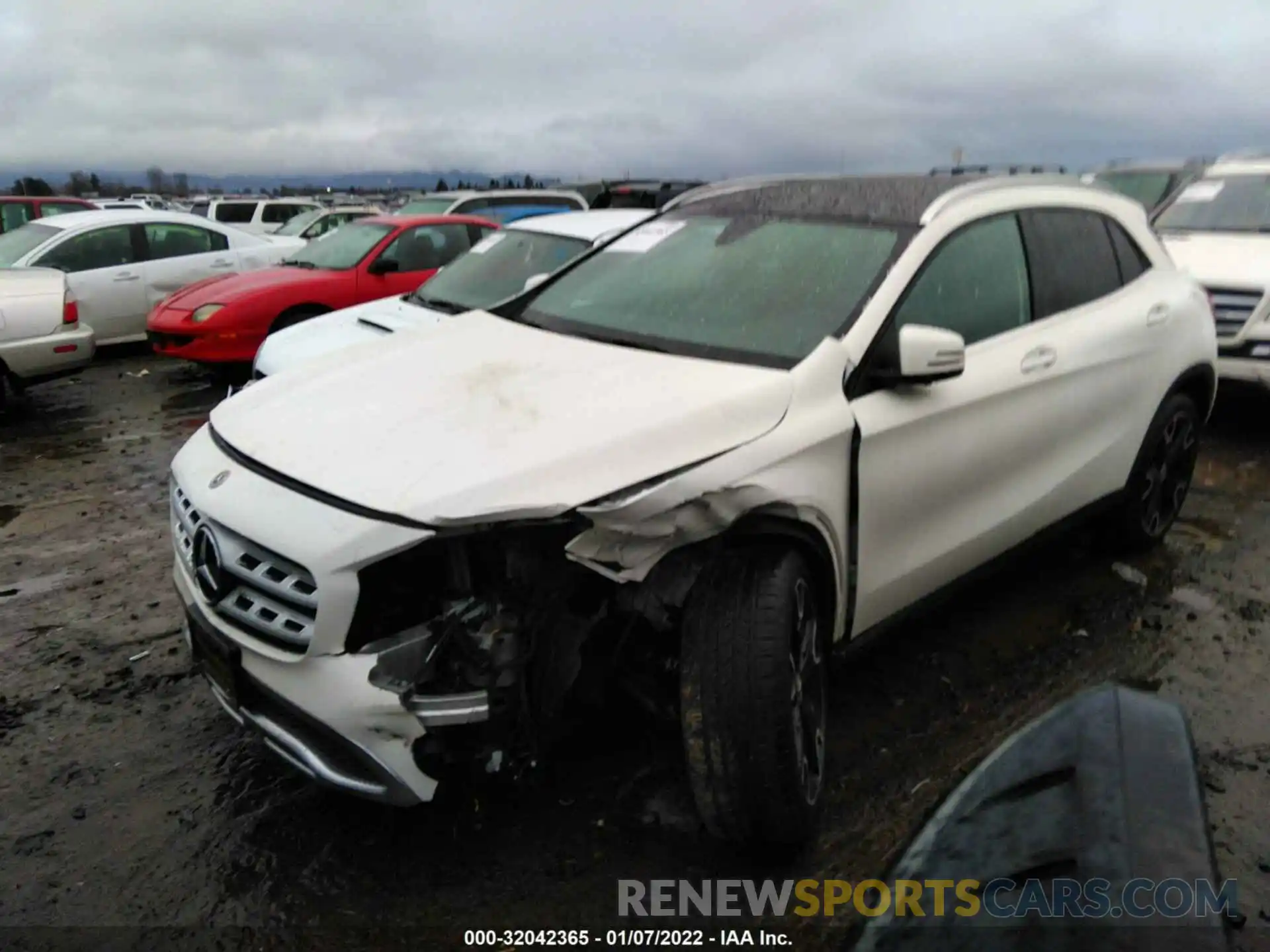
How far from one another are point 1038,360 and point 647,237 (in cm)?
159

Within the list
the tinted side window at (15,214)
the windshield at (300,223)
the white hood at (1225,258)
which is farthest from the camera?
the windshield at (300,223)

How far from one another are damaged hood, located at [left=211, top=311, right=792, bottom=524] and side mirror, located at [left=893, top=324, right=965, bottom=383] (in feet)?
1.26

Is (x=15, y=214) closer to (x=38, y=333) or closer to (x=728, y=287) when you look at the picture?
(x=38, y=333)

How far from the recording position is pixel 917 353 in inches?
107

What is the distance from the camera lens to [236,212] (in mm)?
19500

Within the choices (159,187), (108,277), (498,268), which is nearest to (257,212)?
(108,277)

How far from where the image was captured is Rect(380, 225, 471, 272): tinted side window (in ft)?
27.4

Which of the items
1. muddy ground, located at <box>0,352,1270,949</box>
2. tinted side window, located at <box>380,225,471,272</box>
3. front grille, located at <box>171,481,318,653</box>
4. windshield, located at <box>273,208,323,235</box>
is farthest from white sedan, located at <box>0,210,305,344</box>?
front grille, located at <box>171,481,318,653</box>

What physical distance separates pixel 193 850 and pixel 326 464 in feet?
3.95

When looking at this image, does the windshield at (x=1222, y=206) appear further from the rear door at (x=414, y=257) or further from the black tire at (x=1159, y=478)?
the rear door at (x=414, y=257)

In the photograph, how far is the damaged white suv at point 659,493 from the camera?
2246mm

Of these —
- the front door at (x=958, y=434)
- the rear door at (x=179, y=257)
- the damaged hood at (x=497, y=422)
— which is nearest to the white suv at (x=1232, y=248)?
the front door at (x=958, y=434)

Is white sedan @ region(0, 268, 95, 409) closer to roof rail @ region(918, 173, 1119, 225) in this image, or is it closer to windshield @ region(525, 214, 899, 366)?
windshield @ region(525, 214, 899, 366)

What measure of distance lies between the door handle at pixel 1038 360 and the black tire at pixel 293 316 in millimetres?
5985
